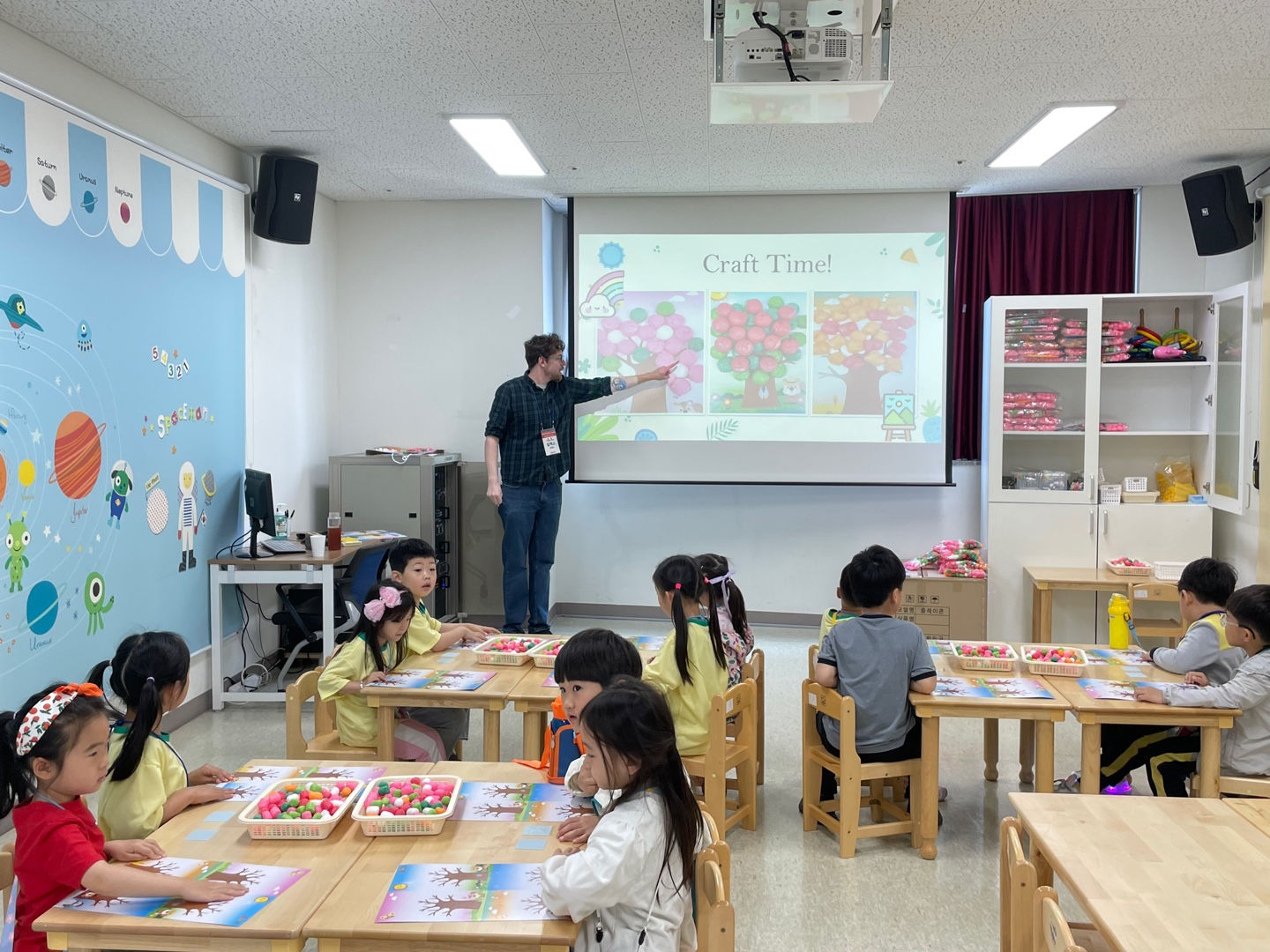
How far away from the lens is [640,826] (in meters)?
1.78

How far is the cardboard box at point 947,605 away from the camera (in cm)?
569

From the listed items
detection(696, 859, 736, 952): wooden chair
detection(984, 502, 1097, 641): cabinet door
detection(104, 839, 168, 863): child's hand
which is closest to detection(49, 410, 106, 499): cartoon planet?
detection(104, 839, 168, 863): child's hand

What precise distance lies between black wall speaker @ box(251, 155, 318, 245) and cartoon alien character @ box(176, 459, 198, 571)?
138 cm

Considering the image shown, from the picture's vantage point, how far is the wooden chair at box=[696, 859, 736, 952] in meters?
1.74

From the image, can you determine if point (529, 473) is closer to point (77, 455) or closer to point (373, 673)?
point (77, 455)

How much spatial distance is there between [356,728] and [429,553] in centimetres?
64

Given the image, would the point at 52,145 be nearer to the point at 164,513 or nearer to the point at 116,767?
the point at 164,513

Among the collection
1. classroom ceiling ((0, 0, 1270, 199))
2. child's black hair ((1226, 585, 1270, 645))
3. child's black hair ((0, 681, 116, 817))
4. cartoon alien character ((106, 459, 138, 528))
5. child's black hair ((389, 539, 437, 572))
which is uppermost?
classroom ceiling ((0, 0, 1270, 199))

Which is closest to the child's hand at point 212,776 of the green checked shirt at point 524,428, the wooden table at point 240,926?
the wooden table at point 240,926

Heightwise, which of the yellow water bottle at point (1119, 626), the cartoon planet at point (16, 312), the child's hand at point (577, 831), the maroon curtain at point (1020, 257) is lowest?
the child's hand at point (577, 831)

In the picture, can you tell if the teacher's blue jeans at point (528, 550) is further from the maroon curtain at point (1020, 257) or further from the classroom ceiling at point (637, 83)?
the maroon curtain at point (1020, 257)

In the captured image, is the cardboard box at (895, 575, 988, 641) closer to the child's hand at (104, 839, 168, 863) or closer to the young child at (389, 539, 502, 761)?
the young child at (389, 539, 502, 761)

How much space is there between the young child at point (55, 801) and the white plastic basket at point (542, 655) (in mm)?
1596

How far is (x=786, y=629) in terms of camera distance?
6590mm
